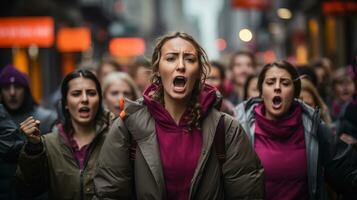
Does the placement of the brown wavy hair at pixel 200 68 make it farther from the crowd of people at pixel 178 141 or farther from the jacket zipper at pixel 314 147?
the jacket zipper at pixel 314 147

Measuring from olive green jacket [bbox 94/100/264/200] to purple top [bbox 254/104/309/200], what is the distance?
0.94 meters

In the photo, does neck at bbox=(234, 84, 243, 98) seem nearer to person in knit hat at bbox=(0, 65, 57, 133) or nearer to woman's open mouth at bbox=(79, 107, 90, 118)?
person in knit hat at bbox=(0, 65, 57, 133)

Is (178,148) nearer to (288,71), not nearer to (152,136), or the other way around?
(152,136)

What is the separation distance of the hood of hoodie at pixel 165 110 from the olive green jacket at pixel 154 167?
0.18ft

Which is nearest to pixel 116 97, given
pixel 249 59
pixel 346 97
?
pixel 249 59

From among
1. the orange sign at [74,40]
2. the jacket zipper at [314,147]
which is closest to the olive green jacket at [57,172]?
the jacket zipper at [314,147]

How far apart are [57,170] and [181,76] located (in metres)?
1.58

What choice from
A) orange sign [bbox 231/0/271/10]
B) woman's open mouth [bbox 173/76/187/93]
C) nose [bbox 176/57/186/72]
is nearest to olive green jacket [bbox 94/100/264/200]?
woman's open mouth [bbox 173/76/187/93]

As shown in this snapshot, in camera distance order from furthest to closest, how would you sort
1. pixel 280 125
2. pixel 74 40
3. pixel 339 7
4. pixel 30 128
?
1. pixel 74 40
2. pixel 339 7
3. pixel 280 125
4. pixel 30 128

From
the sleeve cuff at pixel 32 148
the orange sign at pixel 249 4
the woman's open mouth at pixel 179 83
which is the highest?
the orange sign at pixel 249 4

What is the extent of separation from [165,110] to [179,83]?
0.22 m

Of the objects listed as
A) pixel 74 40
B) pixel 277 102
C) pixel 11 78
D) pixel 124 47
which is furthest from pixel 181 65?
pixel 124 47

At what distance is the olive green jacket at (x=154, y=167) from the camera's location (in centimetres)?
473

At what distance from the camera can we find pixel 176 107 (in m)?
5.00
